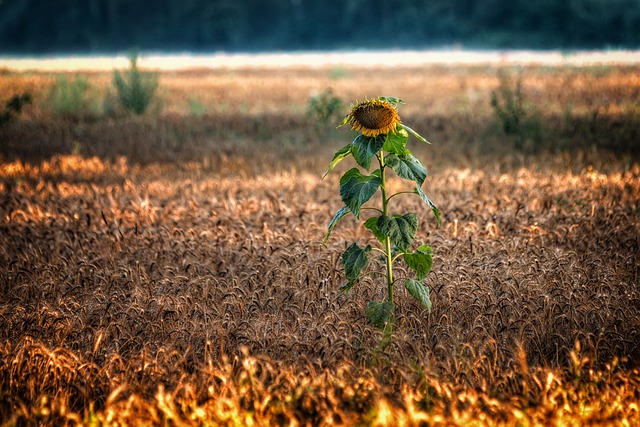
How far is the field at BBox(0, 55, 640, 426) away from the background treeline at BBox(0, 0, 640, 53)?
45.6 m

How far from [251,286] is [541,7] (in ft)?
177

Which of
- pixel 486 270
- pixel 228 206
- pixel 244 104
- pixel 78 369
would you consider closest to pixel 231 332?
pixel 78 369

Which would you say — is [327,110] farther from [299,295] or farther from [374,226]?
[374,226]

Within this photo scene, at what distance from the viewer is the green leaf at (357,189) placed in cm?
393

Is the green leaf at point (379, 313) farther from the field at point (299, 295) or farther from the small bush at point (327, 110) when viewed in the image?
the small bush at point (327, 110)

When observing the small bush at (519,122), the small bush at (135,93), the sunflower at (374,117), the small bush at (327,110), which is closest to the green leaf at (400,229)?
the sunflower at (374,117)

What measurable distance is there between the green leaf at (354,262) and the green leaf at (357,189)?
11.1 inches

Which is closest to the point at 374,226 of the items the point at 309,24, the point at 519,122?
the point at 519,122

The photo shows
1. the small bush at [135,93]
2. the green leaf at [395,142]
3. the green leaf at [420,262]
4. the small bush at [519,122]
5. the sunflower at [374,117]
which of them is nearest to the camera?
the sunflower at [374,117]

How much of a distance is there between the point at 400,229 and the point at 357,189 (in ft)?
1.09

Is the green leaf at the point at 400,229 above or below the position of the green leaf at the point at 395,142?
below

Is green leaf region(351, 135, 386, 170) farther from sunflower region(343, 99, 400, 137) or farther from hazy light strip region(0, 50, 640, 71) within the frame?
hazy light strip region(0, 50, 640, 71)

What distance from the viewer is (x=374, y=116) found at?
3857mm

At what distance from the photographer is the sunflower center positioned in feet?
12.6
